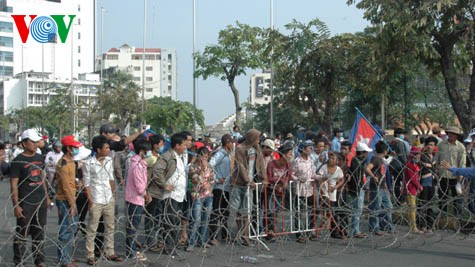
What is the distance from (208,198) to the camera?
9.17 metres

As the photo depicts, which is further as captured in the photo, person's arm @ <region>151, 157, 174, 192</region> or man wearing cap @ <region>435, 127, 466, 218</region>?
man wearing cap @ <region>435, 127, 466, 218</region>

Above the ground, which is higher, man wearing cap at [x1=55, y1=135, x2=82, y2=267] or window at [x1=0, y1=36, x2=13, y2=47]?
window at [x1=0, y1=36, x2=13, y2=47]

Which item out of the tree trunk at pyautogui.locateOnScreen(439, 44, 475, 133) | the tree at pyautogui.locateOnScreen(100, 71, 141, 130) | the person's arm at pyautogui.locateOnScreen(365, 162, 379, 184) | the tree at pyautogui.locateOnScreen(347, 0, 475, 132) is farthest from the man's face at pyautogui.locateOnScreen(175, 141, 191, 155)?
the tree at pyautogui.locateOnScreen(100, 71, 141, 130)

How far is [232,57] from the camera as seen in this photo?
27281 millimetres

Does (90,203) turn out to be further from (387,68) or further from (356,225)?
(387,68)

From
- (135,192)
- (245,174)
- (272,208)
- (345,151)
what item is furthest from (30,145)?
(345,151)

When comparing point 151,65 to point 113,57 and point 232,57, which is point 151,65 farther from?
point 232,57

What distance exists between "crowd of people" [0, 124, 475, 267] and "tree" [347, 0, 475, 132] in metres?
2.24

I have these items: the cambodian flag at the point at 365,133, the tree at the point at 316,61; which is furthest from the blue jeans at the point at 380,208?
the tree at the point at 316,61

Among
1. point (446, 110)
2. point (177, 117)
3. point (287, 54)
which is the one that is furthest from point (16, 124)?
point (287, 54)

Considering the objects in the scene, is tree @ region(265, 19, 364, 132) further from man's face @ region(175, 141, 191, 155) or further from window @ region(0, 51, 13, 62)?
window @ region(0, 51, 13, 62)

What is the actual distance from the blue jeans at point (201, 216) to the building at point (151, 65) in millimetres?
109407

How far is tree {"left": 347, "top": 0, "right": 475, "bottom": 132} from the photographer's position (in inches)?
469

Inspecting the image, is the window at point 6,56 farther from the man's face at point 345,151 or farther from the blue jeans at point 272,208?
the blue jeans at point 272,208
